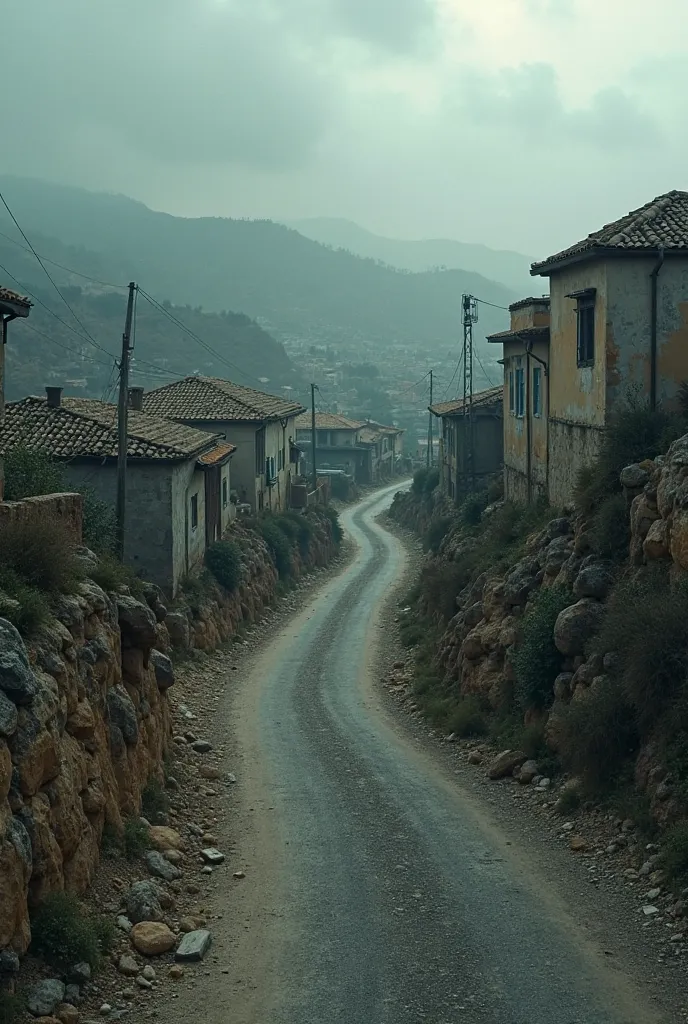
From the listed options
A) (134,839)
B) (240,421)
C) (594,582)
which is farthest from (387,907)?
(240,421)

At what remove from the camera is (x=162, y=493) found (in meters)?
28.1

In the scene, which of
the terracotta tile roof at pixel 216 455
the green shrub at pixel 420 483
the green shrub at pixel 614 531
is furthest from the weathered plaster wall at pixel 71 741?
the green shrub at pixel 420 483

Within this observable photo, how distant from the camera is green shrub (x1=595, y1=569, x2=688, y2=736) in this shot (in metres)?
14.6

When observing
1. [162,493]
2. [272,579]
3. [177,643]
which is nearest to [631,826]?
[177,643]

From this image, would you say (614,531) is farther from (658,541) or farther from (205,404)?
(205,404)

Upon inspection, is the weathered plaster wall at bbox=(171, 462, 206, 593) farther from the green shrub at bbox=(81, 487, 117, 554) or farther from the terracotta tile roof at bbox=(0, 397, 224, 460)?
the green shrub at bbox=(81, 487, 117, 554)

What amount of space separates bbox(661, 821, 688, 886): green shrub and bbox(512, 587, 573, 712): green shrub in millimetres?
5623

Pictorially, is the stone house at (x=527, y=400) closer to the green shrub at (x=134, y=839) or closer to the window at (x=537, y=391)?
the window at (x=537, y=391)

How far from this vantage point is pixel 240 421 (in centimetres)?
4206

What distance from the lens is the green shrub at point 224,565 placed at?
32.6 metres

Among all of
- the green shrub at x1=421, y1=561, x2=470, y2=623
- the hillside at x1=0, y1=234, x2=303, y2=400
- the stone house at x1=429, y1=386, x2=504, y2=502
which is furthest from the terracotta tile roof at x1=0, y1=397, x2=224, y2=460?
the hillside at x1=0, y1=234, x2=303, y2=400

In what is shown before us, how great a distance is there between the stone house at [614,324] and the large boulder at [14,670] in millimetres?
15750

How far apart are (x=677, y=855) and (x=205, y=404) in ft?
111

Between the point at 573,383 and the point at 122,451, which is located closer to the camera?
the point at 122,451
